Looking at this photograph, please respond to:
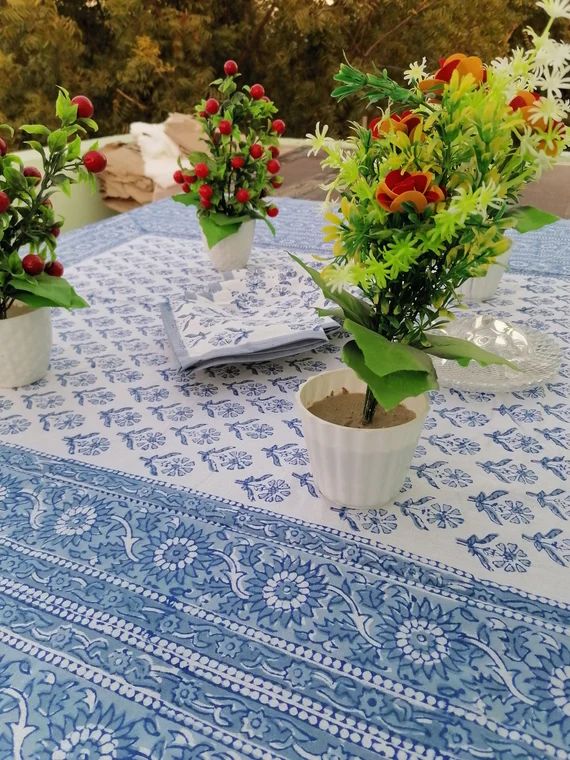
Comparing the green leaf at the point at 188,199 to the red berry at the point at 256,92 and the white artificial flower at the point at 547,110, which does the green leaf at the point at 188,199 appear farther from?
the white artificial flower at the point at 547,110

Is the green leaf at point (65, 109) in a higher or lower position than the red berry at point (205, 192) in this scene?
higher

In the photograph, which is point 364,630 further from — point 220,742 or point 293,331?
point 293,331

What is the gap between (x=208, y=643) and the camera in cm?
52

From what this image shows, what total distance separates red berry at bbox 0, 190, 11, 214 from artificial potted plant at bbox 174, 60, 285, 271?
1.60 ft

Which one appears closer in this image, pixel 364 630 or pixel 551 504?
pixel 364 630

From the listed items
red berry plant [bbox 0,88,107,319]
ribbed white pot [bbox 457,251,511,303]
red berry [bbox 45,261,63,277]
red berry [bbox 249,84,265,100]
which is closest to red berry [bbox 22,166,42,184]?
red berry plant [bbox 0,88,107,319]

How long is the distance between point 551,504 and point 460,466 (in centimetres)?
11

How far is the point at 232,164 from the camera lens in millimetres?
1238

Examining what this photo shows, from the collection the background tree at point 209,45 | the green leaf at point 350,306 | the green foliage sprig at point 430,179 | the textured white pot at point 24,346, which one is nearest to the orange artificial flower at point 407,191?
the green foliage sprig at point 430,179

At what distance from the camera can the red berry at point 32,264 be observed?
0.86m

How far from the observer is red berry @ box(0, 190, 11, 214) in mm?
787

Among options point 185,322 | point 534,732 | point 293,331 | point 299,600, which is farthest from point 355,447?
point 185,322

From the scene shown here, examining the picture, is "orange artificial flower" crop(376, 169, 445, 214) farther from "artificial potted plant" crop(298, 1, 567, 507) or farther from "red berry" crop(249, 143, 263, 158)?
"red berry" crop(249, 143, 263, 158)

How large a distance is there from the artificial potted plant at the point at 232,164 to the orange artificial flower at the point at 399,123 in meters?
0.71
